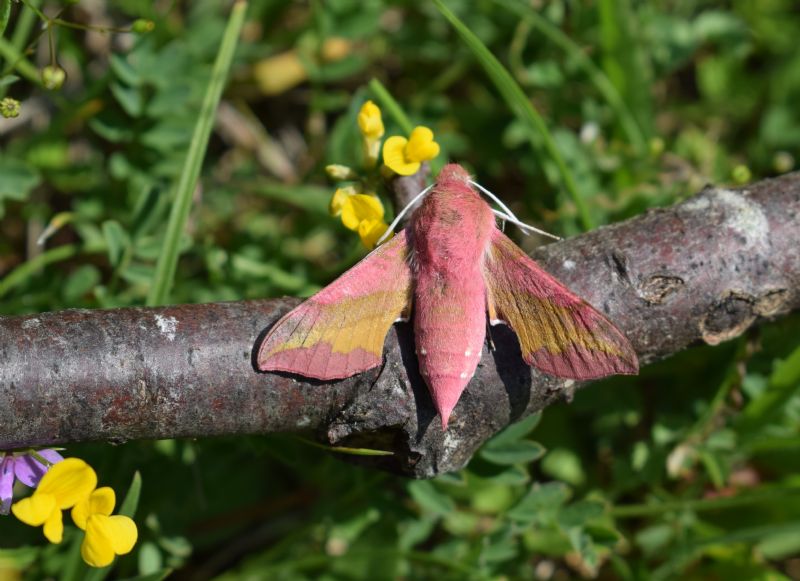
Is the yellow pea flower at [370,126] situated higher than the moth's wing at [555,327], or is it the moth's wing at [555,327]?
the yellow pea flower at [370,126]

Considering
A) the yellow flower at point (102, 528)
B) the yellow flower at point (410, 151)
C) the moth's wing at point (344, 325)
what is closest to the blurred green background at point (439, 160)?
the yellow flower at point (102, 528)

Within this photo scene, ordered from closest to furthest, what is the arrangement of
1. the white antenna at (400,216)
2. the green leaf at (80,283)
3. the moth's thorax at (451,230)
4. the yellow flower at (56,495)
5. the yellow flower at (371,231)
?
the yellow flower at (56,495) < the moth's thorax at (451,230) < the white antenna at (400,216) < the yellow flower at (371,231) < the green leaf at (80,283)

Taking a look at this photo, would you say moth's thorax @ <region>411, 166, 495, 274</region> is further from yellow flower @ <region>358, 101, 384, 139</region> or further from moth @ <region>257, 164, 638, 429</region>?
yellow flower @ <region>358, 101, 384, 139</region>

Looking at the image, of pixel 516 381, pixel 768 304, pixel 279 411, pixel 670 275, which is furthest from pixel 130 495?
pixel 768 304

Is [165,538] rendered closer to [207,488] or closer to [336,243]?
[207,488]

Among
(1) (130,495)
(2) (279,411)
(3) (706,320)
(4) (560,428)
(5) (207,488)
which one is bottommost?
(5) (207,488)

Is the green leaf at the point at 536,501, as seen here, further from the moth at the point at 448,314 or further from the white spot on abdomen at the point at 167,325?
the white spot on abdomen at the point at 167,325
